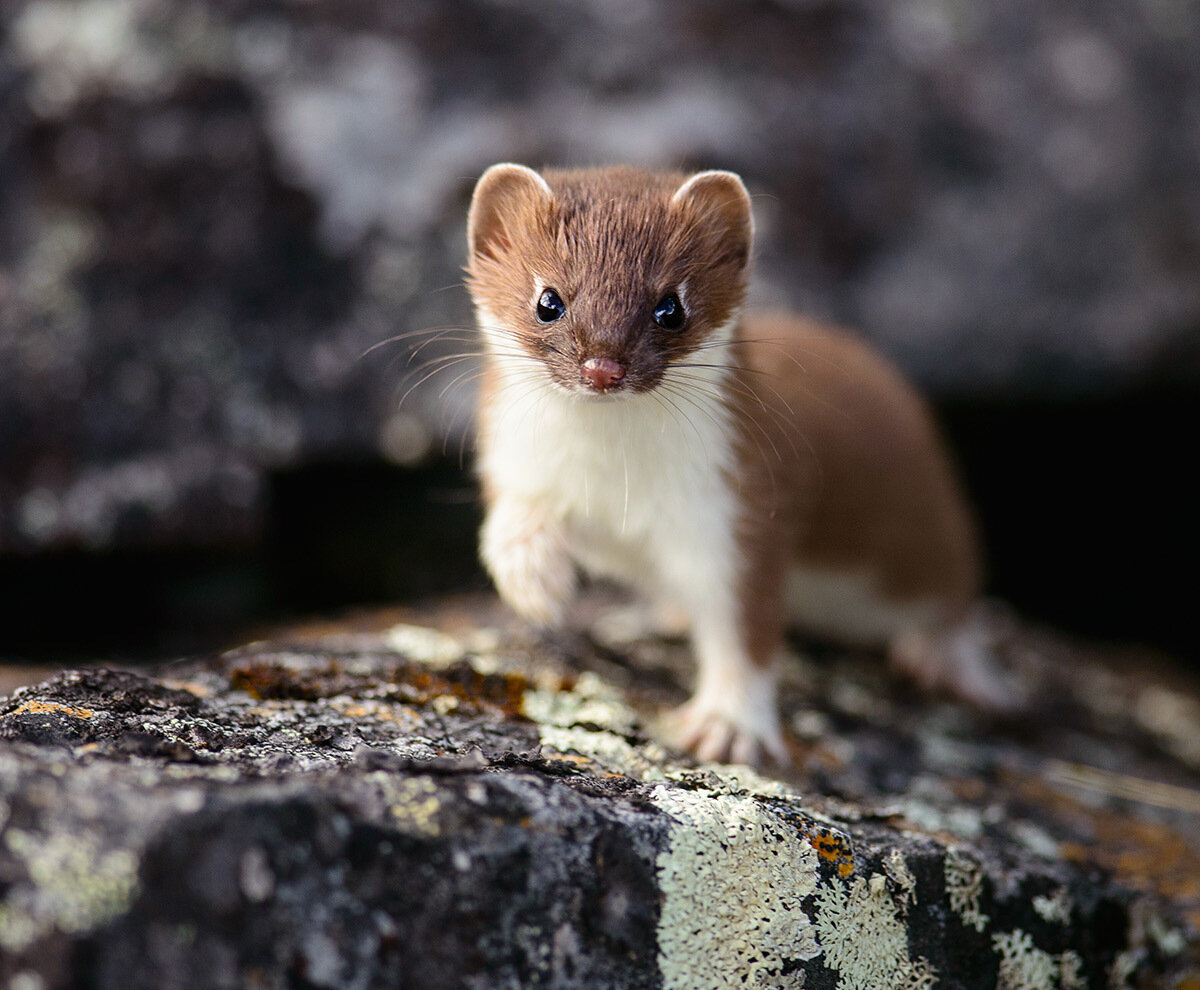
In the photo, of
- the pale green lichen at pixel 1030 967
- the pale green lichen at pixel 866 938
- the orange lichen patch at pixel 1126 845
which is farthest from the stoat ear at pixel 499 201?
the orange lichen patch at pixel 1126 845

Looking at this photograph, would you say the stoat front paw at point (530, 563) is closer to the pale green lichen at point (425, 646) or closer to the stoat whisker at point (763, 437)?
the pale green lichen at point (425, 646)

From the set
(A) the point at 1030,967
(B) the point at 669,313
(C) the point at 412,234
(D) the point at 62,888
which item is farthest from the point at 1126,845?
(C) the point at 412,234

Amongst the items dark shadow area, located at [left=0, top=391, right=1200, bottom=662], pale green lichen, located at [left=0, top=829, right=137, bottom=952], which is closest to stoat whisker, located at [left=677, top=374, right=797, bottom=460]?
dark shadow area, located at [left=0, top=391, right=1200, bottom=662]

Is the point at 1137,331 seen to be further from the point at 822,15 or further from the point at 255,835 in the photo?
the point at 255,835

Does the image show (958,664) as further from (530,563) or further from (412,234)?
(412,234)

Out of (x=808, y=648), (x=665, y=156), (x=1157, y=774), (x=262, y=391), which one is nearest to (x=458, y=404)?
(x=262, y=391)

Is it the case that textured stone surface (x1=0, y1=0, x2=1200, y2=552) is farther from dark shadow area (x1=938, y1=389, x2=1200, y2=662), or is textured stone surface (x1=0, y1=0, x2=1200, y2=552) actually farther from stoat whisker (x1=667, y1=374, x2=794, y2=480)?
stoat whisker (x1=667, y1=374, x2=794, y2=480)
